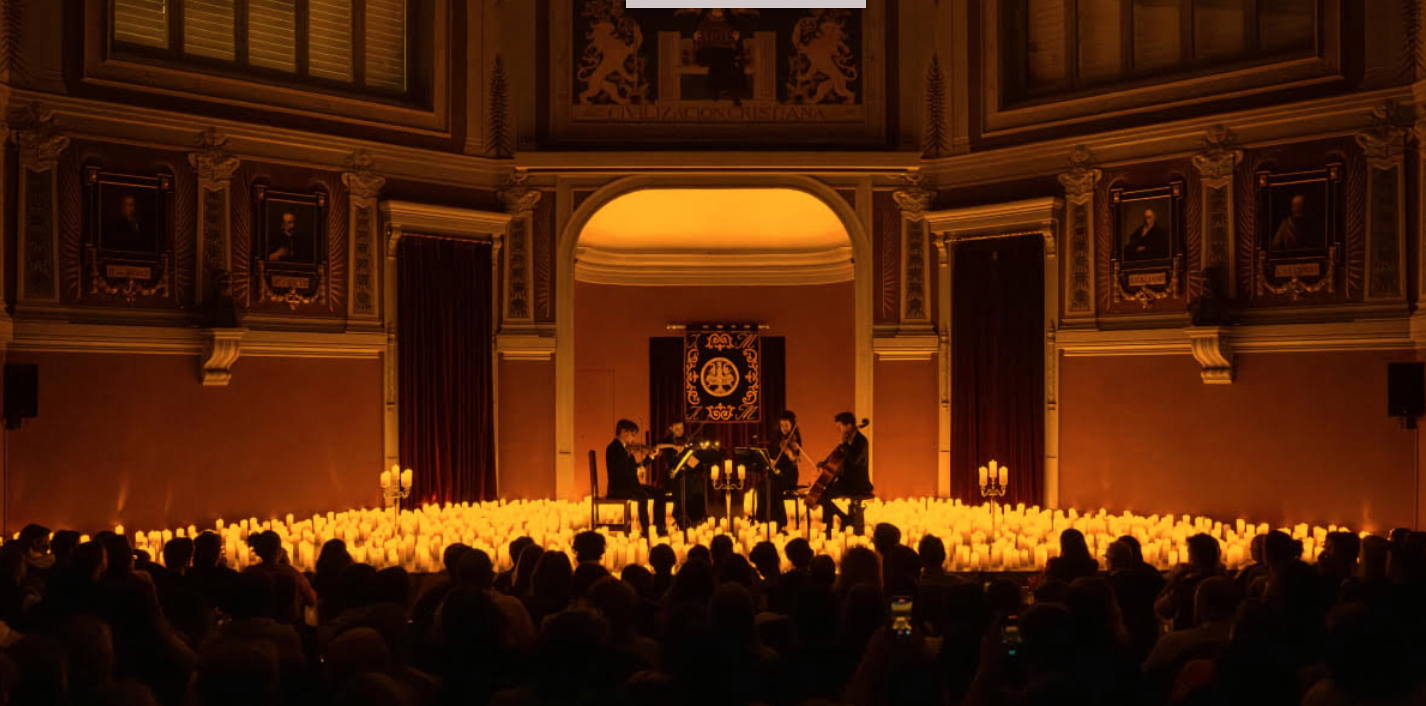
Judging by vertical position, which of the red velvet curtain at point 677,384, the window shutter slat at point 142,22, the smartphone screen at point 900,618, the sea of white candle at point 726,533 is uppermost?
the window shutter slat at point 142,22

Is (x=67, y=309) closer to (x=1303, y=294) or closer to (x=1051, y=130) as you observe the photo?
(x=1051, y=130)

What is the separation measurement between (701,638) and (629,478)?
831 centimetres

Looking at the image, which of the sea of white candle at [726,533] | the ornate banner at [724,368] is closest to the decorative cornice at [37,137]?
the sea of white candle at [726,533]

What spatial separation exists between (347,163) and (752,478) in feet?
20.3

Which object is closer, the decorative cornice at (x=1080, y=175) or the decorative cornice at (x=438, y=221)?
the decorative cornice at (x=1080, y=175)

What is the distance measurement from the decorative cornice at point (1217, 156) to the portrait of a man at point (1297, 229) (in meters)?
0.70

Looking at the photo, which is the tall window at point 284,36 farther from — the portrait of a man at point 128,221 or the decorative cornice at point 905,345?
the decorative cornice at point 905,345

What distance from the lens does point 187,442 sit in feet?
41.1

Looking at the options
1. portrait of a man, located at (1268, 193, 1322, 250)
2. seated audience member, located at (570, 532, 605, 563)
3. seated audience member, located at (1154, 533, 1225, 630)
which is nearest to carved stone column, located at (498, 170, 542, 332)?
portrait of a man, located at (1268, 193, 1322, 250)

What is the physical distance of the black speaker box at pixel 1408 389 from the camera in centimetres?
1109

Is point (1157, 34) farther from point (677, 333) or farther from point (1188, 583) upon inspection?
point (1188, 583)

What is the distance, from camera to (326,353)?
538 inches

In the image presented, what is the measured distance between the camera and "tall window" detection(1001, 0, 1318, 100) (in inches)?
496

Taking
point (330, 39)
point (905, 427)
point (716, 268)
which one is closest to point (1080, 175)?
point (905, 427)
